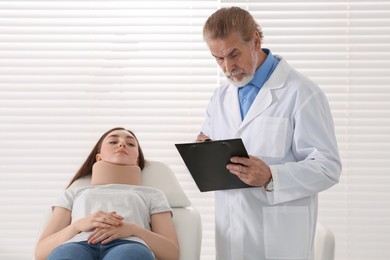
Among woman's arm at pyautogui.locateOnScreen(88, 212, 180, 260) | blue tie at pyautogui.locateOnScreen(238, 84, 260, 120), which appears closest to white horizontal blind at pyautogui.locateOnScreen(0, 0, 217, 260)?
woman's arm at pyautogui.locateOnScreen(88, 212, 180, 260)

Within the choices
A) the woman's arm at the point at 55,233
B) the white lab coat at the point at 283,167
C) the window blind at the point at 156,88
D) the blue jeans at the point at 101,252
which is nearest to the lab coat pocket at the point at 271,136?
the white lab coat at the point at 283,167

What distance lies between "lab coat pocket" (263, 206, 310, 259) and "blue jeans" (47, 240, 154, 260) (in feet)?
1.48

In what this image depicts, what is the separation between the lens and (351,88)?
3.93 meters

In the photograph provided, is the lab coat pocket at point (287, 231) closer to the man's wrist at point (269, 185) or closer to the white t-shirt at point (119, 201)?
the man's wrist at point (269, 185)

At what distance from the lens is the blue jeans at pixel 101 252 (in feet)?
8.29

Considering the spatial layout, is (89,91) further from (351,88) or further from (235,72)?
(235,72)

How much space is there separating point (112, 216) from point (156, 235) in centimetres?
20

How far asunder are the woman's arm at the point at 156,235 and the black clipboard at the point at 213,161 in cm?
35

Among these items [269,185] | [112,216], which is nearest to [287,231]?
[269,185]

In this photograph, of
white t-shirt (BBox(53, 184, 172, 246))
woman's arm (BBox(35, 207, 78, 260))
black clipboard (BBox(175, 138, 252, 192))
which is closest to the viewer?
black clipboard (BBox(175, 138, 252, 192))

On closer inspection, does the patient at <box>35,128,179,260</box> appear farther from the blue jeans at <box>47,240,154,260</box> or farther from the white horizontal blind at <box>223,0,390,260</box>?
the white horizontal blind at <box>223,0,390,260</box>

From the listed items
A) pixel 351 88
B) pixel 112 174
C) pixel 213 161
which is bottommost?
pixel 112 174

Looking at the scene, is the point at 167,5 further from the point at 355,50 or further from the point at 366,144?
the point at 366,144

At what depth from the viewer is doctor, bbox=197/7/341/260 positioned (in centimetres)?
243
